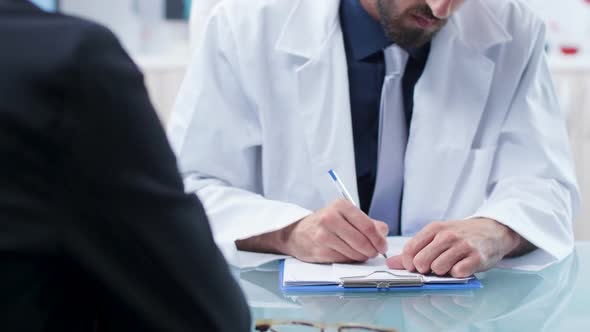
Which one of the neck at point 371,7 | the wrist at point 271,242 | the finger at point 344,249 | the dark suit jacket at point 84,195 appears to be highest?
the dark suit jacket at point 84,195

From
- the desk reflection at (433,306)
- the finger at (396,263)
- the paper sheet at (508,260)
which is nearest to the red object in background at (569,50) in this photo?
the paper sheet at (508,260)

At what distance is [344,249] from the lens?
1156 millimetres

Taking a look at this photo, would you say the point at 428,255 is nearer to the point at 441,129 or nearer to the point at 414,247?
the point at 414,247

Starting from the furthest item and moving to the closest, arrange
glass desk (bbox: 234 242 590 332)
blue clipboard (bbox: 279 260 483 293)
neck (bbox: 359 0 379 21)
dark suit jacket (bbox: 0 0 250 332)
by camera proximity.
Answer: neck (bbox: 359 0 379 21), blue clipboard (bbox: 279 260 483 293), glass desk (bbox: 234 242 590 332), dark suit jacket (bbox: 0 0 250 332)

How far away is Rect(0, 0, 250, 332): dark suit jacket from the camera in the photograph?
0.48 m

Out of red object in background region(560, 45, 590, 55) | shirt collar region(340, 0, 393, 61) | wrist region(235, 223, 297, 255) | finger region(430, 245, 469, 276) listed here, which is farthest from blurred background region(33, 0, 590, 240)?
finger region(430, 245, 469, 276)

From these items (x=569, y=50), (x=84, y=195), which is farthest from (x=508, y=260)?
(x=569, y=50)

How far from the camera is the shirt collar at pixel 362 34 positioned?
60.4 inches

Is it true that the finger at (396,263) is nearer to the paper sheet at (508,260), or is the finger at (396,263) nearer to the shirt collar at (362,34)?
the paper sheet at (508,260)

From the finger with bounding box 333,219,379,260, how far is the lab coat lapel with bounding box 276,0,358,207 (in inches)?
11.7

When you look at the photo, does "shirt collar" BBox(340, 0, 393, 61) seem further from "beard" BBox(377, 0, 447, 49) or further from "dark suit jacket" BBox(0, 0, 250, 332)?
"dark suit jacket" BBox(0, 0, 250, 332)

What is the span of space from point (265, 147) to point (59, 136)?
3.32ft

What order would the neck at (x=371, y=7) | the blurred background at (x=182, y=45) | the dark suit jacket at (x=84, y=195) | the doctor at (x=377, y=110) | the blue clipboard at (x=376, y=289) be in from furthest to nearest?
the blurred background at (x=182, y=45) < the neck at (x=371, y=7) < the doctor at (x=377, y=110) < the blue clipboard at (x=376, y=289) < the dark suit jacket at (x=84, y=195)

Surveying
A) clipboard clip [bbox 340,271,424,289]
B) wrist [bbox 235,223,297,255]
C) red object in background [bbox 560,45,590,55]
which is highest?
clipboard clip [bbox 340,271,424,289]
